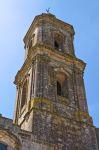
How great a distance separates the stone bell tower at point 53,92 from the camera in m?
21.8

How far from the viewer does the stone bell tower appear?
71.7ft

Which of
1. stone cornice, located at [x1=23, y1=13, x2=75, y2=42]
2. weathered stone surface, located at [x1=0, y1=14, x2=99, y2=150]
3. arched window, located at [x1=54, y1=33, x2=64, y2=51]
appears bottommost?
weathered stone surface, located at [x1=0, y1=14, x2=99, y2=150]

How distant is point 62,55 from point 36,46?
7.01 ft

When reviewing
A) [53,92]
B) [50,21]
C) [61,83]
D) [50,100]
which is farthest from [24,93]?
[50,21]

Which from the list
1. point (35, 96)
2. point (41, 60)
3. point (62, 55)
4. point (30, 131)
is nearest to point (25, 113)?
point (35, 96)

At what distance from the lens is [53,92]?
2473cm

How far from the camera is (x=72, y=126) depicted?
22.8 metres

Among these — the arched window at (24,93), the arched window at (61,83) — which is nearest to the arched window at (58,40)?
the arched window at (61,83)

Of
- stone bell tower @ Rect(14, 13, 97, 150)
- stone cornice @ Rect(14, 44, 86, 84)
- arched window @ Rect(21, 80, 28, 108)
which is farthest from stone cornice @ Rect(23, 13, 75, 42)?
arched window @ Rect(21, 80, 28, 108)

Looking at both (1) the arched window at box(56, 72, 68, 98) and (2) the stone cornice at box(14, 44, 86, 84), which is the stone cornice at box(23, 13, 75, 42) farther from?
(1) the arched window at box(56, 72, 68, 98)

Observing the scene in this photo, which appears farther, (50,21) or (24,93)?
(50,21)

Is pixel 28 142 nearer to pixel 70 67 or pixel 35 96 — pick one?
pixel 35 96

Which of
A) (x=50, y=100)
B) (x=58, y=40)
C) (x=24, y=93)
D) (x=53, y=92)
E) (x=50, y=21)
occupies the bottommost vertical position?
(x=50, y=100)

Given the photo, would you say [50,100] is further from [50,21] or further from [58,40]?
[50,21]
